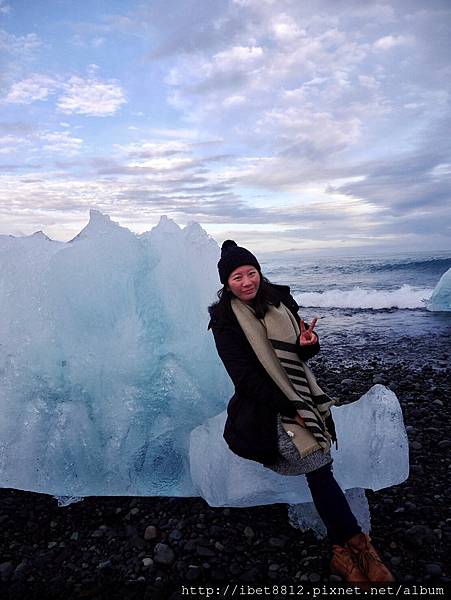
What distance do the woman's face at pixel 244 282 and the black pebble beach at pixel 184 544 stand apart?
1.95 meters

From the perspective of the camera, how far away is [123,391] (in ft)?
14.2

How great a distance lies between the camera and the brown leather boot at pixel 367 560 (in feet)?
9.67

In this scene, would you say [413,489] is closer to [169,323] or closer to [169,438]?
[169,438]

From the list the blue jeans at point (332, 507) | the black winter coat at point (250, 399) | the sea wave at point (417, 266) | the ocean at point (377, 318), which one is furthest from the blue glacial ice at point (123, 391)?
the sea wave at point (417, 266)

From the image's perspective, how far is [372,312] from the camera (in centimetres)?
1750

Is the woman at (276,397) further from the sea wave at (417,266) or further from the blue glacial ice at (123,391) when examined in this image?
the sea wave at (417,266)

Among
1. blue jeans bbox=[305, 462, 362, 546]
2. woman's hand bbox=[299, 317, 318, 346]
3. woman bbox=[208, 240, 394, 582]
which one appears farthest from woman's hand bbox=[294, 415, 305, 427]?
woman's hand bbox=[299, 317, 318, 346]

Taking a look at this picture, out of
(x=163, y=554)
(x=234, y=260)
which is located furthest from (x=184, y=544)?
(x=234, y=260)

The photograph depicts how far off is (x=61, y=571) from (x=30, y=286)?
257 cm

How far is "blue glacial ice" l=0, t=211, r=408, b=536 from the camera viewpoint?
3848 mm

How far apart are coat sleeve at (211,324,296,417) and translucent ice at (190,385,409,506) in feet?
2.74

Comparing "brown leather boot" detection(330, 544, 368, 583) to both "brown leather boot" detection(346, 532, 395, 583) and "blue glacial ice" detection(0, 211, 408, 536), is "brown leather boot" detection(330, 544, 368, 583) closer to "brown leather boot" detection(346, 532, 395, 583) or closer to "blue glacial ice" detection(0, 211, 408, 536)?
"brown leather boot" detection(346, 532, 395, 583)

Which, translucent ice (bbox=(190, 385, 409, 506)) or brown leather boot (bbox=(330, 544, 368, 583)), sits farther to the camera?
translucent ice (bbox=(190, 385, 409, 506))

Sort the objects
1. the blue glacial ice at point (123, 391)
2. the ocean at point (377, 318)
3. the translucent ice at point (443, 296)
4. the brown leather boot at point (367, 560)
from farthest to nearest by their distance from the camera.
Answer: the translucent ice at point (443, 296) < the ocean at point (377, 318) < the blue glacial ice at point (123, 391) < the brown leather boot at point (367, 560)
